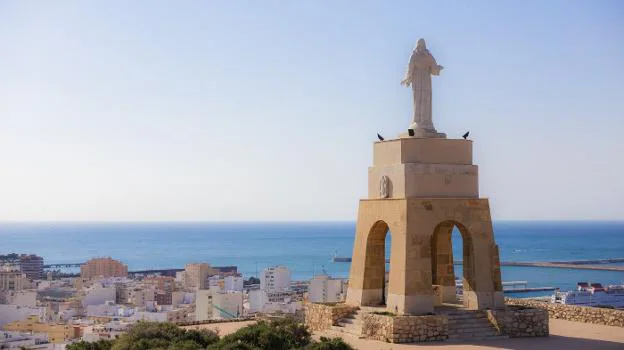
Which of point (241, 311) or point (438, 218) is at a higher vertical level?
point (438, 218)

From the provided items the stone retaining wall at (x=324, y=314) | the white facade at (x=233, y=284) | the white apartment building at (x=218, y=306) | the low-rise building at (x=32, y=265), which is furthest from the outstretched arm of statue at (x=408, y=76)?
the low-rise building at (x=32, y=265)

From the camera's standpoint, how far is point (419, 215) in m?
14.4

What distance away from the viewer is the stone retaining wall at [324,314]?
49.3 ft

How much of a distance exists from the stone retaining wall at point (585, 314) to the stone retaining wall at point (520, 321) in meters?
1.53

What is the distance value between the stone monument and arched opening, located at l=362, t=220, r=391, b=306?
0.02 m

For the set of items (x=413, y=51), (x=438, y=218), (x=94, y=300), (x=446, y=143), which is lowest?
(x=94, y=300)

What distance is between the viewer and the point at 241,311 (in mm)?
42719

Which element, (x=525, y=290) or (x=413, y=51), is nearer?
(x=413, y=51)

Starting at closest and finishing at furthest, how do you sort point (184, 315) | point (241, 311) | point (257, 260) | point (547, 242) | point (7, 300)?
point (241, 311)
point (184, 315)
point (7, 300)
point (257, 260)
point (547, 242)

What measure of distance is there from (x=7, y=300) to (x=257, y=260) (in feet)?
240

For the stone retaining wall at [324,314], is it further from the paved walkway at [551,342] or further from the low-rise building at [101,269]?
the low-rise building at [101,269]

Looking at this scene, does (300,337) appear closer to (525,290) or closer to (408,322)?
(408,322)

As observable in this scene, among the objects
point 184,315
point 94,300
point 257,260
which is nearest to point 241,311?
point 184,315

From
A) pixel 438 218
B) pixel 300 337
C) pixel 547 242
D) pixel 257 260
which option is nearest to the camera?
pixel 300 337
